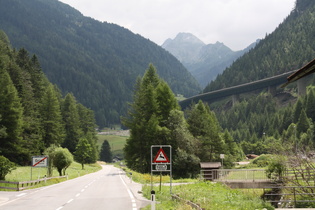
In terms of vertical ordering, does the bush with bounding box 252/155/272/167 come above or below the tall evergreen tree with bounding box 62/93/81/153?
below

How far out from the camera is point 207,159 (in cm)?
5381

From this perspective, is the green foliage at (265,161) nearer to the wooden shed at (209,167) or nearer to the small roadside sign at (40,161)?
the wooden shed at (209,167)

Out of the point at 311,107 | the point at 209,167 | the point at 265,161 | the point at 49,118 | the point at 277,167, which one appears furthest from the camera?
the point at 311,107

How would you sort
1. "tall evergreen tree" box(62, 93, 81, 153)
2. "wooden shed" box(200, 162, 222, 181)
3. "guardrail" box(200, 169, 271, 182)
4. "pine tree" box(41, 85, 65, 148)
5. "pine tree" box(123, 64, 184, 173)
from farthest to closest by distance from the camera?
"tall evergreen tree" box(62, 93, 81, 153), "pine tree" box(41, 85, 65, 148), "pine tree" box(123, 64, 184, 173), "wooden shed" box(200, 162, 222, 181), "guardrail" box(200, 169, 271, 182)

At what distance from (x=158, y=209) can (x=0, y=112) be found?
4644 cm

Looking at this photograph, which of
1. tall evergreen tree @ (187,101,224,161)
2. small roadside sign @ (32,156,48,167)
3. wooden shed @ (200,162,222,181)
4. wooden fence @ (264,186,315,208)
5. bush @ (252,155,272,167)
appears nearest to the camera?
wooden fence @ (264,186,315,208)

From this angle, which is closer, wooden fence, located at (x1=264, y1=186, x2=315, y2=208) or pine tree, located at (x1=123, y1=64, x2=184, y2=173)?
wooden fence, located at (x1=264, y1=186, x2=315, y2=208)

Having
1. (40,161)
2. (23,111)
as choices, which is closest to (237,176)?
(40,161)

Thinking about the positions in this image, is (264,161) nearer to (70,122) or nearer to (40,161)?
(40,161)

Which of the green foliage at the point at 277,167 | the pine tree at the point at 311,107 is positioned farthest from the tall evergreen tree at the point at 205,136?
the pine tree at the point at 311,107

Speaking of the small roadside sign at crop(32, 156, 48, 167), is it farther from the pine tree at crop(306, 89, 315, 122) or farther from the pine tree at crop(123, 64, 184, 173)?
the pine tree at crop(306, 89, 315, 122)

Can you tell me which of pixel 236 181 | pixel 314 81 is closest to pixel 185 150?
pixel 236 181

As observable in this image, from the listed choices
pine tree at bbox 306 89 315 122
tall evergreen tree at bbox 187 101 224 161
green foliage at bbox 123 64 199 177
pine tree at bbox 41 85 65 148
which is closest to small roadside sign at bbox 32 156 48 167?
green foliage at bbox 123 64 199 177

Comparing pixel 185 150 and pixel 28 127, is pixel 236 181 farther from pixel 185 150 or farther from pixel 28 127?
pixel 28 127
